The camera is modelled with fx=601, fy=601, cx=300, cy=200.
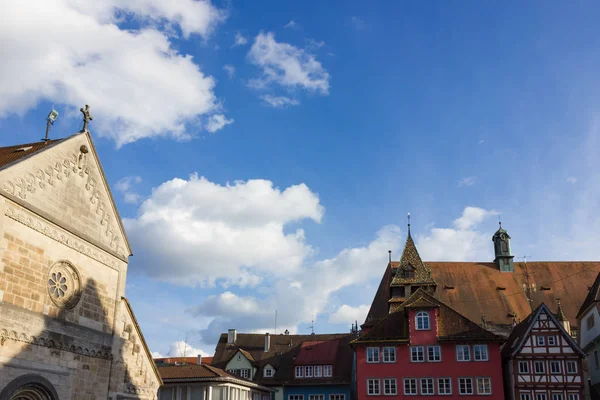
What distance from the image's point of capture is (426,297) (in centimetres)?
4109

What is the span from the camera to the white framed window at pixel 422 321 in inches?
1597

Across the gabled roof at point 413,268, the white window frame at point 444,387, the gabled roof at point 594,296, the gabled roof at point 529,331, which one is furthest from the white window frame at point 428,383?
the gabled roof at point 594,296

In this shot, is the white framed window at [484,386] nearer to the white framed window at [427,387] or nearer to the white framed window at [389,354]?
the white framed window at [427,387]

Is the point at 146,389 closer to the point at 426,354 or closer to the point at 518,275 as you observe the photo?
the point at 426,354

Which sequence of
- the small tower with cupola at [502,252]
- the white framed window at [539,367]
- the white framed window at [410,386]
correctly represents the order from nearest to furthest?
the white framed window at [539,367] < the white framed window at [410,386] < the small tower with cupola at [502,252]

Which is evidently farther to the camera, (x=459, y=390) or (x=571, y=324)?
(x=571, y=324)

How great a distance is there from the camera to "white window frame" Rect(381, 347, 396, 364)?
40438 millimetres

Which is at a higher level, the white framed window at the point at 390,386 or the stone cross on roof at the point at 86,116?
the stone cross on roof at the point at 86,116

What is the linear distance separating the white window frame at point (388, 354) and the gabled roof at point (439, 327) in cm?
62

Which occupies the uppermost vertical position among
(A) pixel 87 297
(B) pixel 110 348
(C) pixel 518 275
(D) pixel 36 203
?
(C) pixel 518 275

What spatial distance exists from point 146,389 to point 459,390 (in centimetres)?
2177

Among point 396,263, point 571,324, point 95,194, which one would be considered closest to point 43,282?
point 95,194

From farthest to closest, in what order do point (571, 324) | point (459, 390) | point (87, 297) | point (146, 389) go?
point (571, 324) → point (459, 390) → point (146, 389) → point (87, 297)

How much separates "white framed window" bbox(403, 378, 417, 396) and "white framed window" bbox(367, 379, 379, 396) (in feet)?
6.06
